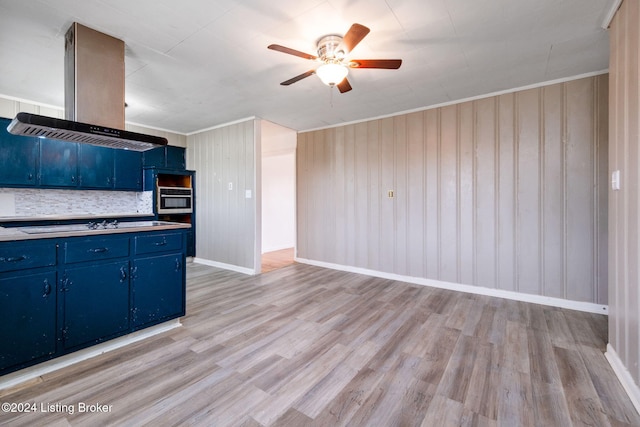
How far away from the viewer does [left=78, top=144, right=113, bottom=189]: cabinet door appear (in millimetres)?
4113

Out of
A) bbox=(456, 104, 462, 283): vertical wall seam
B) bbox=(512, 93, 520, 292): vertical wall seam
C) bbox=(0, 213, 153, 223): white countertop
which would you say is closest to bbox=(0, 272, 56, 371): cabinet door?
bbox=(0, 213, 153, 223): white countertop

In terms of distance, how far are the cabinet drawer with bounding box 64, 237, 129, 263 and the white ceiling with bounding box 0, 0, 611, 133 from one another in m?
1.72

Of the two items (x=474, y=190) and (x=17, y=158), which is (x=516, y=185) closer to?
(x=474, y=190)

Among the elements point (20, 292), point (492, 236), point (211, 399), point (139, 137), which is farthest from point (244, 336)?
point (492, 236)

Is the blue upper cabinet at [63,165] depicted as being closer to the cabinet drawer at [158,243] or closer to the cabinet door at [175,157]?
the cabinet door at [175,157]

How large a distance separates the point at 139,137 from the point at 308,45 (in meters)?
1.71

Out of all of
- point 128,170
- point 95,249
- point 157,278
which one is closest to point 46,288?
point 95,249

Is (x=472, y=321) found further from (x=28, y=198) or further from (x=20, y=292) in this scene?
(x=28, y=198)

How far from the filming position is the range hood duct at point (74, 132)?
1925mm

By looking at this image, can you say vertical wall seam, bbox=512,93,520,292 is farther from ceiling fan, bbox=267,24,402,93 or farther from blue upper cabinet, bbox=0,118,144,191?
blue upper cabinet, bbox=0,118,144,191

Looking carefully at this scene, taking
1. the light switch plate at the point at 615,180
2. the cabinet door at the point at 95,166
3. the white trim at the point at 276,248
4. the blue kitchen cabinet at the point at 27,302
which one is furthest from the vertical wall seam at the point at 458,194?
the cabinet door at the point at 95,166

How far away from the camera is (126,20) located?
2.17 metres

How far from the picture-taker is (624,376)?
1.81 metres

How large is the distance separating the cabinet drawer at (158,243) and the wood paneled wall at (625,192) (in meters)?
3.37
